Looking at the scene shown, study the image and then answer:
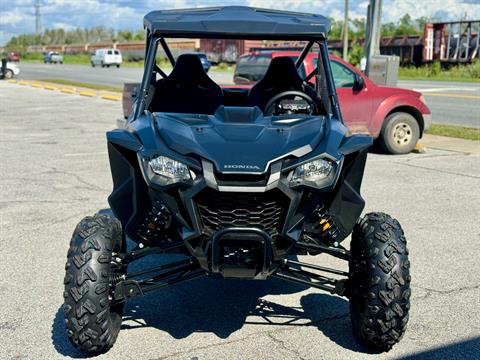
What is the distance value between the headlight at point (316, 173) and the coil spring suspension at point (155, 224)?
76 cm

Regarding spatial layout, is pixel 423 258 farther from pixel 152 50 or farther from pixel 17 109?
pixel 17 109

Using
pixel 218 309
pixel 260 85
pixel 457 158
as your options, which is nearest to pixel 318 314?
pixel 218 309

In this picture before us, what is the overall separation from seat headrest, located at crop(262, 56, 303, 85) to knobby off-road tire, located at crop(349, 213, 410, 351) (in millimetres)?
1723

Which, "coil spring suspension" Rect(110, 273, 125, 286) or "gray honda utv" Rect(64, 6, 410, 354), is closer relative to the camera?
"gray honda utv" Rect(64, 6, 410, 354)

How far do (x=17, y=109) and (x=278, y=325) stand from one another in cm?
1712

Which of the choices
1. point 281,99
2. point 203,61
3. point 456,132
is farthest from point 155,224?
point 456,132

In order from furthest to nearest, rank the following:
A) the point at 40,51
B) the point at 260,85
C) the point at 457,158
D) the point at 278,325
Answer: the point at 40,51 → the point at 457,158 → the point at 260,85 → the point at 278,325

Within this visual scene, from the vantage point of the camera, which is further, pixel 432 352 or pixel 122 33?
pixel 122 33

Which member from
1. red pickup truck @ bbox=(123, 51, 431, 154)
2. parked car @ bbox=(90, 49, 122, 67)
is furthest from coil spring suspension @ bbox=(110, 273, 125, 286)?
parked car @ bbox=(90, 49, 122, 67)

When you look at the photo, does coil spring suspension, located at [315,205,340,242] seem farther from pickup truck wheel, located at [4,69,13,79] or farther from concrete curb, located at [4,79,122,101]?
pickup truck wheel, located at [4,69,13,79]

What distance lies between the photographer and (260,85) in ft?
17.5

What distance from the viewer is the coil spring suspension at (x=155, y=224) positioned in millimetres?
3766

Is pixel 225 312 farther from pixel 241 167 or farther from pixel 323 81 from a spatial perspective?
pixel 323 81

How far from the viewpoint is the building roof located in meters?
4.41
